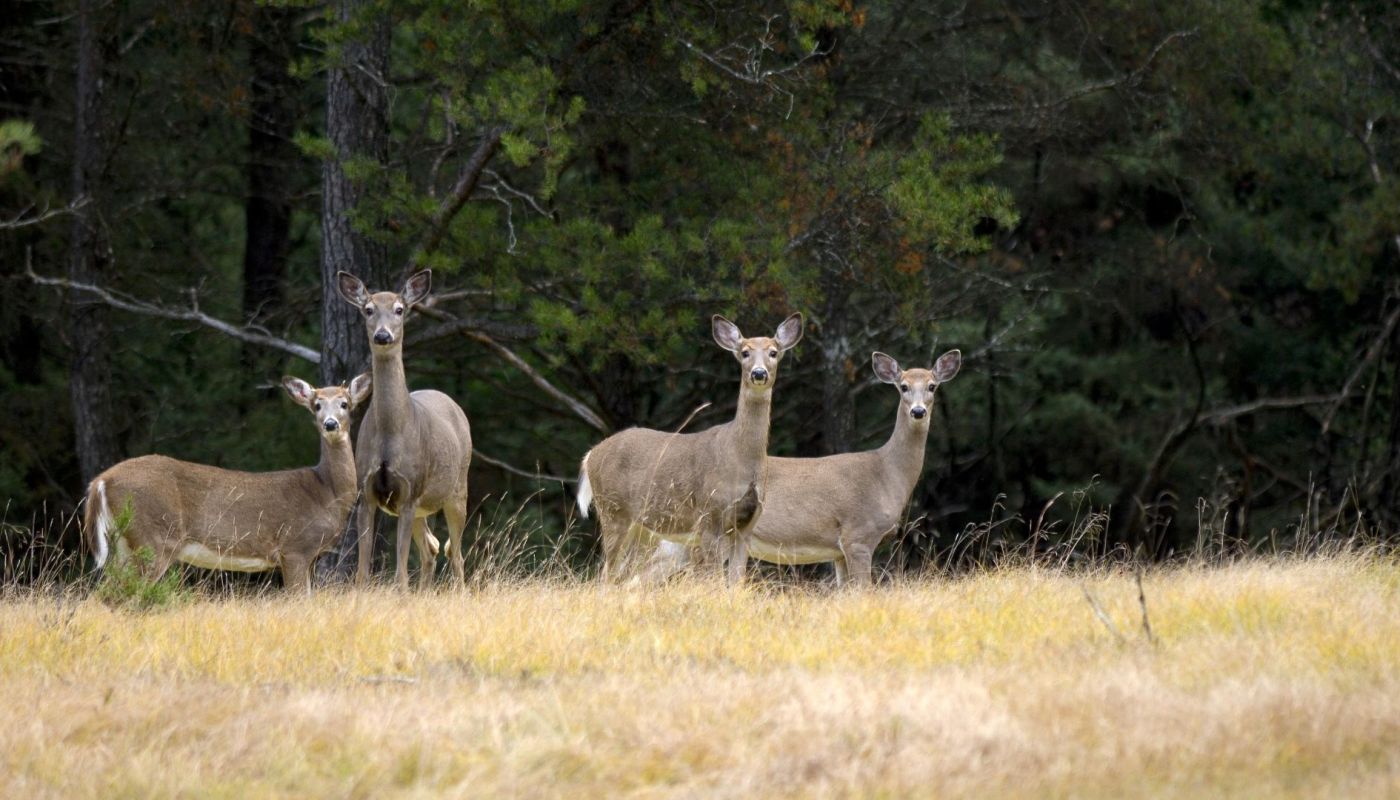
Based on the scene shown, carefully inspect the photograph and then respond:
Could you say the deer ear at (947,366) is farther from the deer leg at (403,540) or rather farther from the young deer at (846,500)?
the deer leg at (403,540)

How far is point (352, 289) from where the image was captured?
10.8 metres

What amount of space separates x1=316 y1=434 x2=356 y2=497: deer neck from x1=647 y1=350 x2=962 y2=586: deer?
1.94 m

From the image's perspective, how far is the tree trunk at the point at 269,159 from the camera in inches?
631

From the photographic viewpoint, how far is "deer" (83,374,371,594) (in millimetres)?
10273

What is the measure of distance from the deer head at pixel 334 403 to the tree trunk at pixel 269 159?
15.1ft

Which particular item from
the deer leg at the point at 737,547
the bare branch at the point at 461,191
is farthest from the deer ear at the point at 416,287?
the deer leg at the point at 737,547

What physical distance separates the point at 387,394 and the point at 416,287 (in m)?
0.99

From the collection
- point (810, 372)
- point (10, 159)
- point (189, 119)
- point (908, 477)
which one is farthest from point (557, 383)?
point (10, 159)

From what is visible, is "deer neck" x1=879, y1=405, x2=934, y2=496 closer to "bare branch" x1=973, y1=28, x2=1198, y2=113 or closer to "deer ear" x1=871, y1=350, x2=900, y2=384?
"deer ear" x1=871, y1=350, x2=900, y2=384

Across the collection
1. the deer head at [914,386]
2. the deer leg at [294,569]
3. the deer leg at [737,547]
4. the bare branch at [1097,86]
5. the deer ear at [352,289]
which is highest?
the bare branch at [1097,86]

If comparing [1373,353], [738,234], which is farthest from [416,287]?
[1373,353]

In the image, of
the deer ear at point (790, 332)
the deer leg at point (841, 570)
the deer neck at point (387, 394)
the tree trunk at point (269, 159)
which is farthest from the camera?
the tree trunk at point (269, 159)

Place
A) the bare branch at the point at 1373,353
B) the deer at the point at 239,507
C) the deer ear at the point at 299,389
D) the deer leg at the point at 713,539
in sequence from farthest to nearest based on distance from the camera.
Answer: the bare branch at the point at 1373,353 < the deer ear at the point at 299,389 < the deer at the point at 239,507 < the deer leg at the point at 713,539

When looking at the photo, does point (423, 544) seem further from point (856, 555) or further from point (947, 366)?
point (947, 366)
